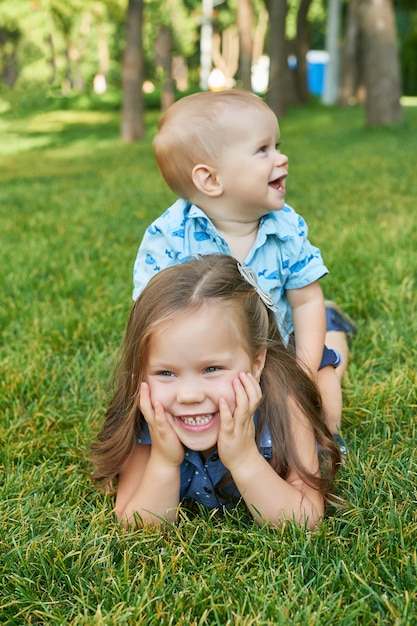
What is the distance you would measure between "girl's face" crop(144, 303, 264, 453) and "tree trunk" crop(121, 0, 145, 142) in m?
13.0

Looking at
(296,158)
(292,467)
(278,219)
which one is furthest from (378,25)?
(292,467)

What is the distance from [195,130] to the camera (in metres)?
2.41

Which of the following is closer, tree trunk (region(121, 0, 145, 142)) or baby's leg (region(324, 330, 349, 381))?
baby's leg (region(324, 330, 349, 381))

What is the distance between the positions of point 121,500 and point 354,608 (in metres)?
0.72

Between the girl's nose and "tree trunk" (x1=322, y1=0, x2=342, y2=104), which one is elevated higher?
the girl's nose

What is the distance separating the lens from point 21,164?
37.9ft

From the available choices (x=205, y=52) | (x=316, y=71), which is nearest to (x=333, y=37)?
(x=205, y=52)

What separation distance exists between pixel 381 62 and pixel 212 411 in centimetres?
1230

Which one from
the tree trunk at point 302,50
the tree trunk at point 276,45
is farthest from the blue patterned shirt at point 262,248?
the tree trunk at point 302,50

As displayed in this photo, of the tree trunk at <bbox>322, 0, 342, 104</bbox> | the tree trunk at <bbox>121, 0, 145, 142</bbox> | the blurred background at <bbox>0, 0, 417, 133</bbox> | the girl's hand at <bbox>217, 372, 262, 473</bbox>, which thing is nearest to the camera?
the girl's hand at <bbox>217, 372, 262, 473</bbox>

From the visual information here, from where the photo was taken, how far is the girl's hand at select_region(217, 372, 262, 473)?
72.6 inches

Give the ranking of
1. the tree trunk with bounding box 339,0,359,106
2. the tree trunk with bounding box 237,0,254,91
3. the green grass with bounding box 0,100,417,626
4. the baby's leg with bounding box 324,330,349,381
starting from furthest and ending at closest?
1. the tree trunk with bounding box 339,0,359,106
2. the tree trunk with bounding box 237,0,254,91
3. the baby's leg with bounding box 324,330,349,381
4. the green grass with bounding box 0,100,417,626

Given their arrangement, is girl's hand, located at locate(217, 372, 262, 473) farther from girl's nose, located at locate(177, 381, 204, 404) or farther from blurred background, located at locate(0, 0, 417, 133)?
blurred background, located at locate(0, 0, 417, 133)

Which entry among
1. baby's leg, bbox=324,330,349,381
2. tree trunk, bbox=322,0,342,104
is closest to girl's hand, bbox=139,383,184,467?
baby's leg, bbox=324,330,349,381
